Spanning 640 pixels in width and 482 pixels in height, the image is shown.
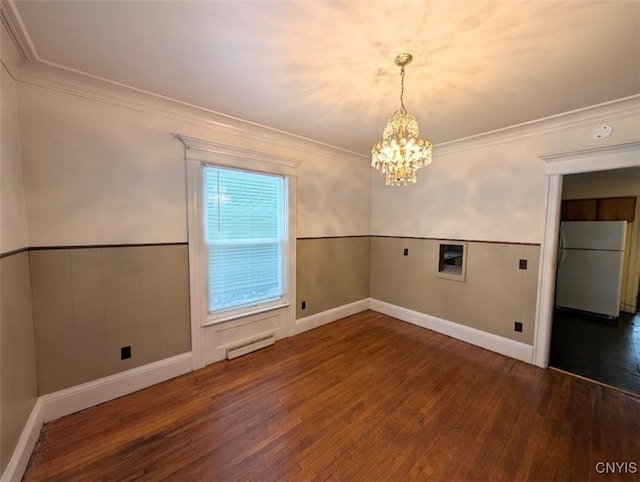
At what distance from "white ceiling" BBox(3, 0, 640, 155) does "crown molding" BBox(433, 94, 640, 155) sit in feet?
0.49

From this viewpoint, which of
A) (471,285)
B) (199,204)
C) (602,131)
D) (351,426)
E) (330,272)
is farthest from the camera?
(330,272)

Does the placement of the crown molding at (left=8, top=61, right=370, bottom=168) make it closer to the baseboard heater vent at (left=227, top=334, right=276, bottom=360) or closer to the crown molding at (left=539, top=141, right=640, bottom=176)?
the baseboard heater vent at (left=227, top=334, right=276, bottom=360)

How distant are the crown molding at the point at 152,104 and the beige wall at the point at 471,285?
6.78ft

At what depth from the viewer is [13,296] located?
1.54 metres

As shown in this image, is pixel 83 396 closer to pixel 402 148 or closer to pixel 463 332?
pixel 402 148

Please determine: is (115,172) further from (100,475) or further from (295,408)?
(295,408)

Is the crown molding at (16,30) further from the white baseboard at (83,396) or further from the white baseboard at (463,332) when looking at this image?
the white baseboard at (463,332)

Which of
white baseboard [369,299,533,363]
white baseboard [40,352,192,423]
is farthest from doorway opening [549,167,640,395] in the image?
white baseboard [40,352,192,423]

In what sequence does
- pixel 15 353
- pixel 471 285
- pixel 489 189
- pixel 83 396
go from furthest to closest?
pixel 471 285 < pixel 489 189 < pixel 83 396 < pixel 15 353

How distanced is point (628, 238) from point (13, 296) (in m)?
7.46

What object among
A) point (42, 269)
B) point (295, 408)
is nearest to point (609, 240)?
point (295, 408)

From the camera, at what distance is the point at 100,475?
4.94 feet

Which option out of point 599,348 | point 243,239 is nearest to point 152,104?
point 243,239

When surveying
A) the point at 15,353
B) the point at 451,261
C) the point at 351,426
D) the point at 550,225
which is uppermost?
the point at 550,225
